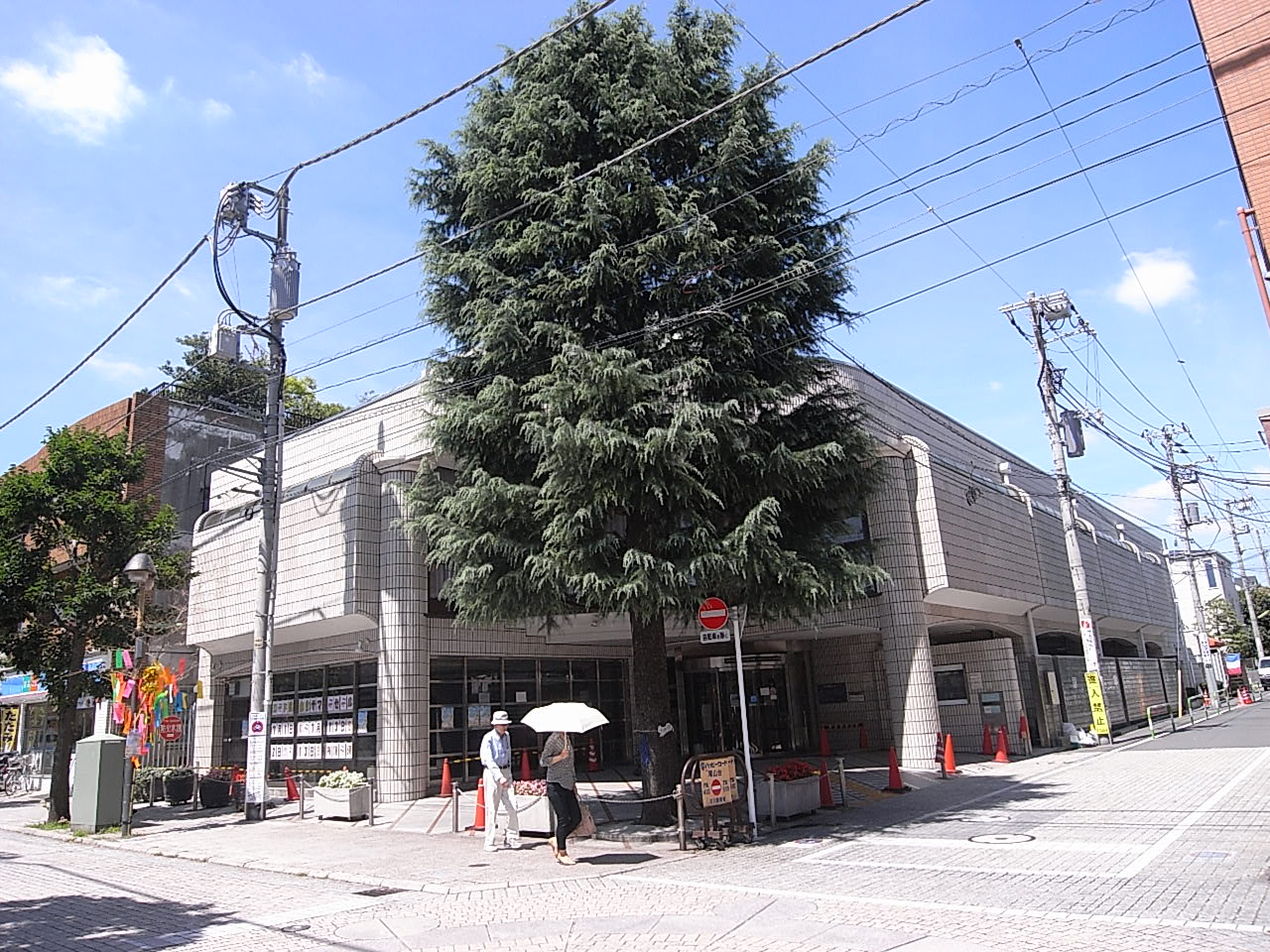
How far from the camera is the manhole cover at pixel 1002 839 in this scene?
10625mm

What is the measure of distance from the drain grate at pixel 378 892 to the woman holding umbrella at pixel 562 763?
6.68ft

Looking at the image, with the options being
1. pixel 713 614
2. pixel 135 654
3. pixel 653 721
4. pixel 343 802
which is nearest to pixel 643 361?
pixel 713 614

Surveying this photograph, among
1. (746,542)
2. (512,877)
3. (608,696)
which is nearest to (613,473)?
(746,542)

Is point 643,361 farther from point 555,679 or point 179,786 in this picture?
point 179,786

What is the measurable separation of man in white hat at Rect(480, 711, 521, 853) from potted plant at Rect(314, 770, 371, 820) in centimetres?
438

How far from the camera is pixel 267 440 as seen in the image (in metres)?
17.5

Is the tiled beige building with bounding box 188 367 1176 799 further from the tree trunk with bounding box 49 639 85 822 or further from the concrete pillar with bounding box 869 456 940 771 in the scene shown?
the tree trunk with bounding box 49 639 85 822

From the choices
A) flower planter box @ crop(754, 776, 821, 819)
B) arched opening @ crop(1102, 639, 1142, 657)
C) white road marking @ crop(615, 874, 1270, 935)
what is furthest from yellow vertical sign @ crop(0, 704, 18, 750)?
arched opening @ crop(1102, 639, 1142, 657)

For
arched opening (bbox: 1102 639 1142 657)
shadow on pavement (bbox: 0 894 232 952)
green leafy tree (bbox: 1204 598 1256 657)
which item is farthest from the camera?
green leafy tree (bbox: 1204 598 1256 657)

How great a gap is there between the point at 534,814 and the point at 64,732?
11552 millimetres

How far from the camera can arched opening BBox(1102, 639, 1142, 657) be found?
3888cm

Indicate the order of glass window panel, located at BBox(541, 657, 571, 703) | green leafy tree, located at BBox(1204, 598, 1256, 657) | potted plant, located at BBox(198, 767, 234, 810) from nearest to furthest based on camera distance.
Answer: potted plant, located at BBox(198, 767, 234, 810)
glass window panel, located at BBox(541, 657, 571, 703)
green leafy tree, located at BBox(1204, 598, 1256, 657)

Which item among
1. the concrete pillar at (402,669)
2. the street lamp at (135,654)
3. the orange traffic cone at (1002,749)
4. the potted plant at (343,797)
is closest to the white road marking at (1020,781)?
the orange traffic cone at (1002,749)

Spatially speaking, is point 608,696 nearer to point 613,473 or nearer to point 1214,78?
point 613,473
